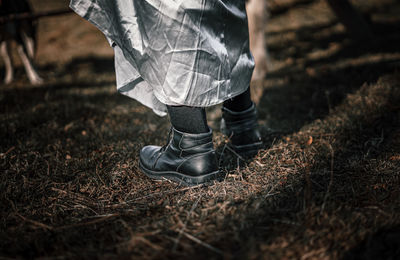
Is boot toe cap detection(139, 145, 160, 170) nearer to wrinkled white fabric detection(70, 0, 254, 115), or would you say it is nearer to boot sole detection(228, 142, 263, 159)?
wrinkled white fabric detection(70, 0, 254, 115)

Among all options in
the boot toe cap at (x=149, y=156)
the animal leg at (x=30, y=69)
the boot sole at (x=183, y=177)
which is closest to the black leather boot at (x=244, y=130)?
the boot sole at (x=183, y=177)

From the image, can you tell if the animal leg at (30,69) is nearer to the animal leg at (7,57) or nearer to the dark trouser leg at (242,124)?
the animal leg at (7,57)

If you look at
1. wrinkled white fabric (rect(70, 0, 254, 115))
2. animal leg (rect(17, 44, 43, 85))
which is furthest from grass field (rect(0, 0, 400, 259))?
animal leg (rect(17, 44, 43, 85))

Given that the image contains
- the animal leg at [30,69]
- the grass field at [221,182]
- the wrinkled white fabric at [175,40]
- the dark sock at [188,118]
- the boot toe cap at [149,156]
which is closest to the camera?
the grass field at [221,182]

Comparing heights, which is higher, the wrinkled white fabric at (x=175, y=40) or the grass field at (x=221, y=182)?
the wrinkled white fabric at (x=175, y=40)

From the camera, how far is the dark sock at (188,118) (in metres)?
1.17

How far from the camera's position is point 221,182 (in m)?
1.27

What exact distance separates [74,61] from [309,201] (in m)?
4.64

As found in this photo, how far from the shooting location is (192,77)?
1.10 metres

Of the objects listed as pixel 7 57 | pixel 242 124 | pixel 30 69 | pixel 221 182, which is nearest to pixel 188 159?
pixel 221 182

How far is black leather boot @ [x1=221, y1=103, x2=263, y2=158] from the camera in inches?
57.9

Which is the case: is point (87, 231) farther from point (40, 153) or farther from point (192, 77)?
point (40, 153)

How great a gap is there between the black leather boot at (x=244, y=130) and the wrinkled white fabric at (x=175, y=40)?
11.5 inches

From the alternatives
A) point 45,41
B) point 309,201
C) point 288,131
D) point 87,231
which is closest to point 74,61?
point 45,41
